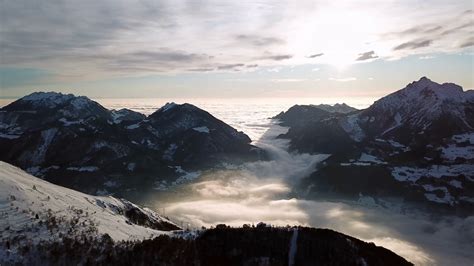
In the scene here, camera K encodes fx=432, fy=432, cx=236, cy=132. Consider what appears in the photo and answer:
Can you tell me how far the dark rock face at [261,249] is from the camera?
11200cm

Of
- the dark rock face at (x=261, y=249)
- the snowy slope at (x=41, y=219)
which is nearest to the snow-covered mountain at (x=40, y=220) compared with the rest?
the snowy slope at (x=41, y=219)

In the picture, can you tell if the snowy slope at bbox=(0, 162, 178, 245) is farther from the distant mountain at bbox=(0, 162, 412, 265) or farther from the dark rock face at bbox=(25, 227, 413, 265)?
the dark rock face at bbox=(25, 227, 413, 265)

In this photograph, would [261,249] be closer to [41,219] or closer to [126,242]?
[126,242]

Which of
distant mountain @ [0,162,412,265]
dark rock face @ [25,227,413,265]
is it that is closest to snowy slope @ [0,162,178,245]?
distant mountain @ [0,162,412,265]

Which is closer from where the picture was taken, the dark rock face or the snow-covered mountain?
the snow-covered mountain

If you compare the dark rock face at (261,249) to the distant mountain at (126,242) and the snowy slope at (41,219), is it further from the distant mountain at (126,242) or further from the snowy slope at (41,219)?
the snowy slope at (41,219)

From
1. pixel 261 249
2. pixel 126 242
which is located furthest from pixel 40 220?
pixel 261 249

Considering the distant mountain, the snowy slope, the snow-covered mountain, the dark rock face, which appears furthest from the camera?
the dark rock face

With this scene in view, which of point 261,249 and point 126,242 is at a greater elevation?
point 126,242

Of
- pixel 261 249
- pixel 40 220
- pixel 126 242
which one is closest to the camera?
pixel 40 220

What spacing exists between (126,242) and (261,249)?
5462 centimetres

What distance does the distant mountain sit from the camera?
87.2 metres

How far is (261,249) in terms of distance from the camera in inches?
5699

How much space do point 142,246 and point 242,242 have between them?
5105 centimetres
